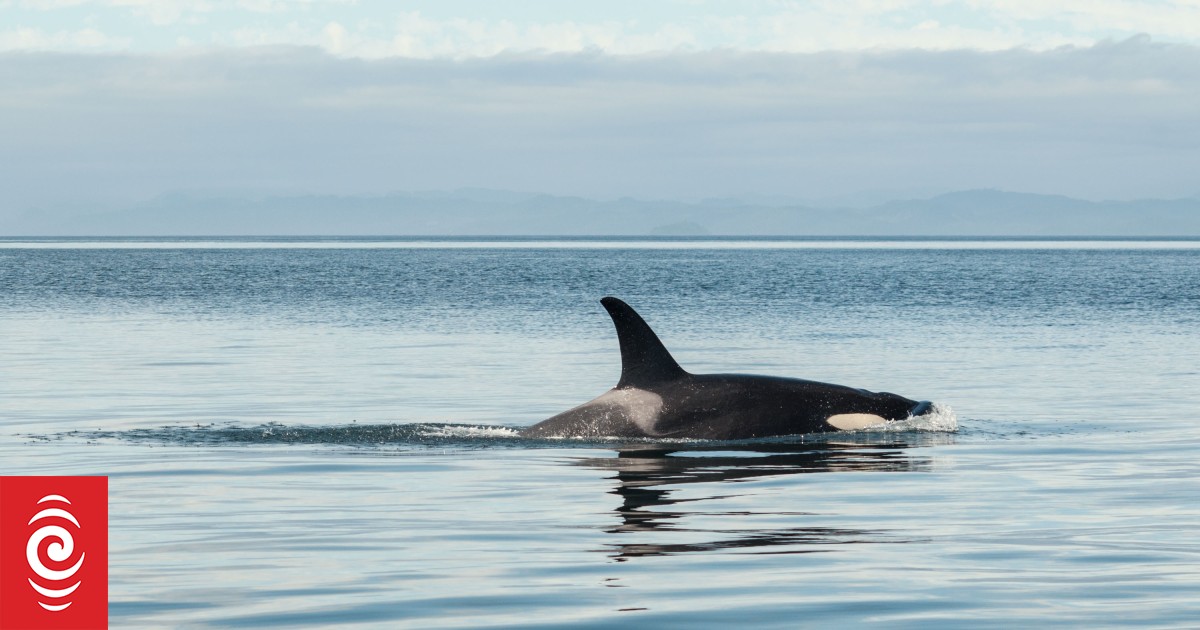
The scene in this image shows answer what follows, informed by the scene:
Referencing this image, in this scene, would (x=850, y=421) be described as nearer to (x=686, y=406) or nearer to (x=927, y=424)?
(x=927, y=424)

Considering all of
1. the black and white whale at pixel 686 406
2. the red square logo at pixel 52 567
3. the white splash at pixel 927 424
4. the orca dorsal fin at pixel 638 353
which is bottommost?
the red square logo at pixel 52 567

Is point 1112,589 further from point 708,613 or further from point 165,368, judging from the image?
point 165,368

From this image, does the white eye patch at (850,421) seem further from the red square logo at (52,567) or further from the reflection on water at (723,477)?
the red square logo at (52,567)

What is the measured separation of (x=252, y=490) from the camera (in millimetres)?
14602

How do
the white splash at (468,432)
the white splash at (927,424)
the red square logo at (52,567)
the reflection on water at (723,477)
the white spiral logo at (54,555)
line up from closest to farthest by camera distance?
the red square logo at (52,567) → the white spiral logo at (54,555) → the reflection on water at (723,477) → the white splash at (927,424) → the white splash at (468,432)

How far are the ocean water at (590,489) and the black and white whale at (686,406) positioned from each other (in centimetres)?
32

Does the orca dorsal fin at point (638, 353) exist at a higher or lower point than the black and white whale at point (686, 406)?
higher

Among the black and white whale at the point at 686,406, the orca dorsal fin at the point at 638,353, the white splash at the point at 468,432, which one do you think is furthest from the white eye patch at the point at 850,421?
the white splash at the point at 468,432

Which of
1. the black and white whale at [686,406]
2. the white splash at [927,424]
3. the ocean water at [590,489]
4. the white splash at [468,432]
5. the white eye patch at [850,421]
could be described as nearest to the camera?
the ocean water at [590,489]

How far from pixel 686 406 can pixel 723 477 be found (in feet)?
9.05

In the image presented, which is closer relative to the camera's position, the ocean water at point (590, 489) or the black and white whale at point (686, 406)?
the ocean water at point (590, 489)

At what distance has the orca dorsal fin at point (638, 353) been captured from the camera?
57.2ft

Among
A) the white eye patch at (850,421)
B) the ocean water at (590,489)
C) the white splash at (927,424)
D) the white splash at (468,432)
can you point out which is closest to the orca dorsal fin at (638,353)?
the ocean water at (590,489)

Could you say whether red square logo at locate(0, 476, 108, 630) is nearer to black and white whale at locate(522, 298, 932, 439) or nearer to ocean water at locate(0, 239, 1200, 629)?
ocean water at locate(0, 239, 1200, 629)
